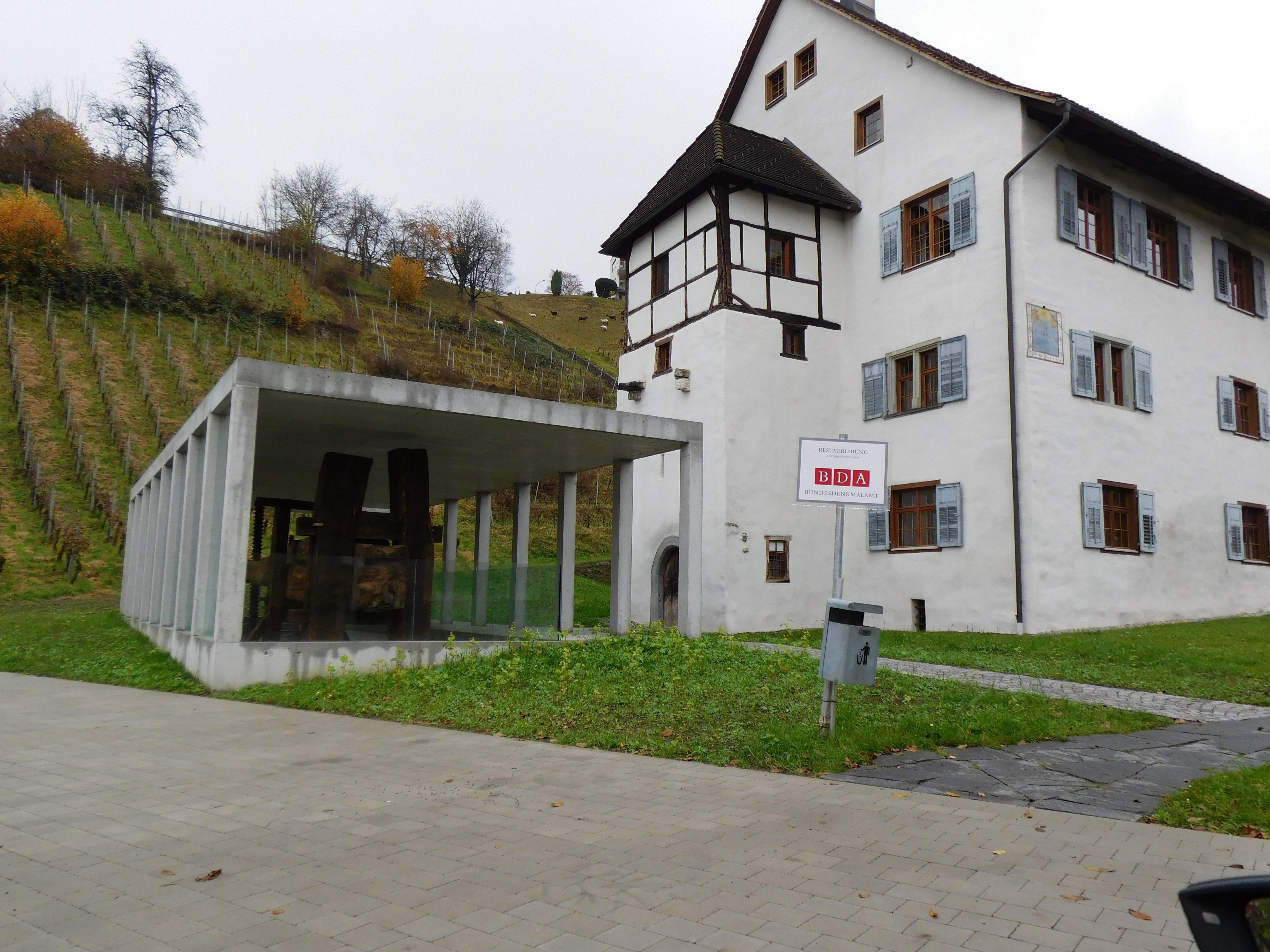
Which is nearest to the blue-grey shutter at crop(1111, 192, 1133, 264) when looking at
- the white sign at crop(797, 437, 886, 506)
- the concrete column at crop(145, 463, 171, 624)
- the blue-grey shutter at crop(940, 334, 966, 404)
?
the blue-grey shutter at crop(940, 334, 966, 404)

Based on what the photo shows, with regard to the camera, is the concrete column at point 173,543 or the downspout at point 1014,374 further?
the downspout at point 1014,374

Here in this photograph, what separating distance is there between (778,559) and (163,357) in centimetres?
3595

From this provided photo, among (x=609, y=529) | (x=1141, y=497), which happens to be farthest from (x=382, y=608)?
(x=609, y=529)

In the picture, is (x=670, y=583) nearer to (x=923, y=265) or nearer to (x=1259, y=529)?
(x=923, y=265)

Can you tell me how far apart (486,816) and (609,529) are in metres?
35.9

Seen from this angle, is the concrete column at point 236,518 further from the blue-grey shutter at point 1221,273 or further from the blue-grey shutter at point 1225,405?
the blue-grey shutter at point 1221,273

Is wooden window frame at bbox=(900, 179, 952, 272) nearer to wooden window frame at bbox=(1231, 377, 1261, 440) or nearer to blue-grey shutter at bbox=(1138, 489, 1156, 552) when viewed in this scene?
blue-grey shutter at bbox=(1138, 489, 1156, 552)

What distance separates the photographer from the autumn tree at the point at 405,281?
68688 millimetres

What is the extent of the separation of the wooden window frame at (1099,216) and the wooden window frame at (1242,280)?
5.35 meters

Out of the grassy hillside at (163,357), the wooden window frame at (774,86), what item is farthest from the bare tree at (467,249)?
the wooden window frame at (774,86)

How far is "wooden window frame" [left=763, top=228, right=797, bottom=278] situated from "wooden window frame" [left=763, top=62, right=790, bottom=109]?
5464 mm

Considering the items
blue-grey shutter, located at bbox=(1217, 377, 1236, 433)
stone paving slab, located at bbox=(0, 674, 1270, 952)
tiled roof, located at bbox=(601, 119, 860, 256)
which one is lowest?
stone paving slab, located at bbox=(0, 674, 1270, 952)

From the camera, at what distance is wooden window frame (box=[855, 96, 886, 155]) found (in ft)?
71.9

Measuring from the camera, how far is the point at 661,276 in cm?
2392
